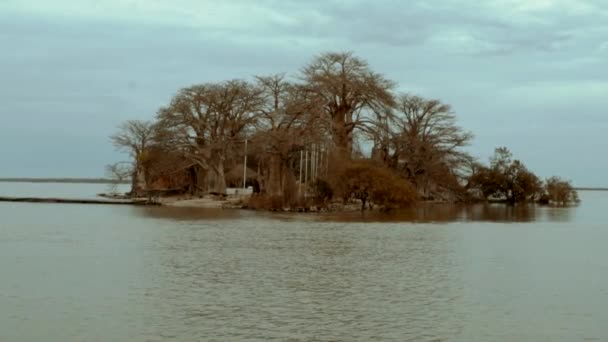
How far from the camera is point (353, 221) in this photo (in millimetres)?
40750

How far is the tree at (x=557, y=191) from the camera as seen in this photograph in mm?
77562

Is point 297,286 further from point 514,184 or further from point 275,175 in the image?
point 514,184

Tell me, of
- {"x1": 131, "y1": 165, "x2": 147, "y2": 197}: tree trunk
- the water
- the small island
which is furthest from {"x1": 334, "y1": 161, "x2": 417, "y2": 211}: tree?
{"x1": 131, "y1": 165, "x2": 147, "y2": 197}: tree trunk

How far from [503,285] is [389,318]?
198 inches

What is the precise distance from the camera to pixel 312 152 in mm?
54656

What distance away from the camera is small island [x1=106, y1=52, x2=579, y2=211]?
52.8 metres

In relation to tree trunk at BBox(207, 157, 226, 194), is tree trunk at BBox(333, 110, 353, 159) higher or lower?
higher

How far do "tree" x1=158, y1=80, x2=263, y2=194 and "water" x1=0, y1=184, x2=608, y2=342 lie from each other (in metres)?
27.5

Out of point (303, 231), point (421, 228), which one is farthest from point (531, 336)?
point (421, 228)

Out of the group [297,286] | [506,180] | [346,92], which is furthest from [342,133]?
[297,286]

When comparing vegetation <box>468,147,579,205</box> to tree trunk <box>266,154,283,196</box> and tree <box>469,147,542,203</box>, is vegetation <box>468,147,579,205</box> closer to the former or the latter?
tree <box>469,147,542,203</box>

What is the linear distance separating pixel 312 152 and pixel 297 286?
123ft

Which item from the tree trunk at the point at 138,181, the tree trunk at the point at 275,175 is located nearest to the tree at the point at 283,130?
the tree trunk at the point at 275,175

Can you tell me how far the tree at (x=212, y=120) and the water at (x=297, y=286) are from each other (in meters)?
27.5
